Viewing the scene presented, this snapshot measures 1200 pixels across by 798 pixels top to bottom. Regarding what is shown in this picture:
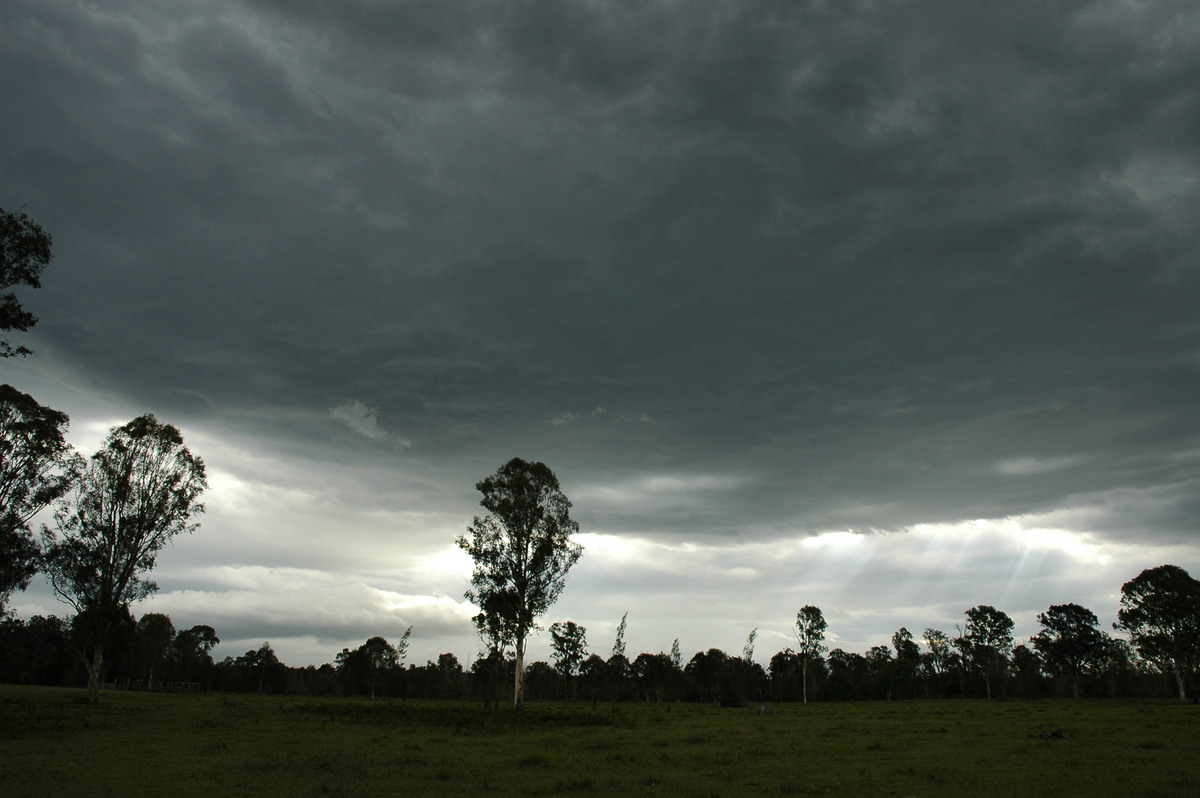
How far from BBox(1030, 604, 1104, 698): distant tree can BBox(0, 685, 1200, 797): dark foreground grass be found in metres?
110

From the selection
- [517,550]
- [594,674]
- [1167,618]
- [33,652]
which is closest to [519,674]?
[517,550]

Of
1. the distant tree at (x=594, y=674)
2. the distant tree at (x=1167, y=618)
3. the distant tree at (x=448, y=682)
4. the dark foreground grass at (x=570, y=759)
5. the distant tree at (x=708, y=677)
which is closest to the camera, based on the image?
the dark foreground grass at (x=570, y=759)

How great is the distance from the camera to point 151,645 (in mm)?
168125

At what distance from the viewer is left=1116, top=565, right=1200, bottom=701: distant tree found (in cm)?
9394

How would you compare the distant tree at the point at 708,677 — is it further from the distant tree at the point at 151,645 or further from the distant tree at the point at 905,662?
the distant tree at the point at 151,645

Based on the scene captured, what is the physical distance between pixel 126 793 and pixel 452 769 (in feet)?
32.5

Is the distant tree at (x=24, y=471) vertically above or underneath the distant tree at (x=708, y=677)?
above

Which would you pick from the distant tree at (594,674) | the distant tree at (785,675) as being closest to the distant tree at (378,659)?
the distant tree at (594,674)

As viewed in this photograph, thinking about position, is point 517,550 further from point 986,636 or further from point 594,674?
point 986,636

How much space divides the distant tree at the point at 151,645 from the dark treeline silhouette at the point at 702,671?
395 millimetres

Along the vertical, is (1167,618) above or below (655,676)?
above

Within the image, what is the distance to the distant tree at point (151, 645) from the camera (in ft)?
540

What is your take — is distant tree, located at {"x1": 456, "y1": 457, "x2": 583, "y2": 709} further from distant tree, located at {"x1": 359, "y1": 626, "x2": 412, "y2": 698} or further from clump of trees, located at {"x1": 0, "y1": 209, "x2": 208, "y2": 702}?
distant tree, located at {"x1": 359, "y1": 626, "x2": 412, "y2": 698}

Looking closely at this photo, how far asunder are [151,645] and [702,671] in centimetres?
13742
